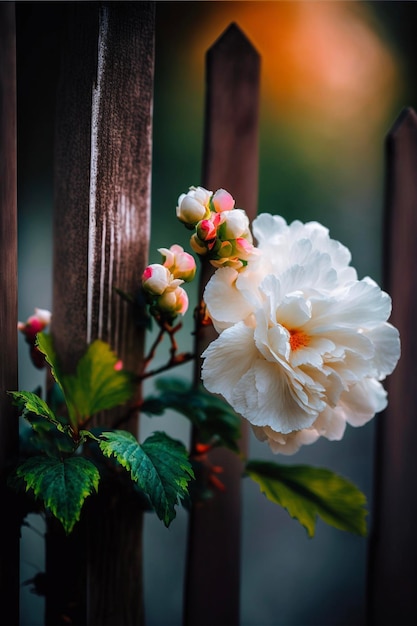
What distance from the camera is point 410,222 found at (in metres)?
0.83

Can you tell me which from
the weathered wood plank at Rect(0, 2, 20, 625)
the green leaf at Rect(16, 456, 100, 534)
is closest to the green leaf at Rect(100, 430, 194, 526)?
the green leaf at Rect(16, 456, 100, 534)

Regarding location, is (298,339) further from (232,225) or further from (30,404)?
(30,404)

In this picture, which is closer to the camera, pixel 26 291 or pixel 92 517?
pixel 92 517

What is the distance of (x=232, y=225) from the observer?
1.81ft

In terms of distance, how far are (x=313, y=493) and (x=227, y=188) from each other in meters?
0.48

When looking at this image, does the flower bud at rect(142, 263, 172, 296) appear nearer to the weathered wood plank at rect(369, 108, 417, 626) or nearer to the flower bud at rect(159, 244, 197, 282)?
the flower bud at rect(159, 244, 197, 282)

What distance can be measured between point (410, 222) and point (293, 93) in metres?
0.49

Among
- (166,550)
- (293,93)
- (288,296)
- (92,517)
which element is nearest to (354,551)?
(166,550)

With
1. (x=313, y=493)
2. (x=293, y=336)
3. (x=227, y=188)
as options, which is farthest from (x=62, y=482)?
(x=227, y=188)

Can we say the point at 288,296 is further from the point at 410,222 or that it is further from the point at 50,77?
the point at 50,77

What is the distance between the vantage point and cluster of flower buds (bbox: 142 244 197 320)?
1.92 feet

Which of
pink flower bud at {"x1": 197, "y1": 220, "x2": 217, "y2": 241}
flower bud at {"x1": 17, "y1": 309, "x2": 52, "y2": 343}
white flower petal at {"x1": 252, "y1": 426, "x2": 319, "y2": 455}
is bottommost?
white flower petal at {"x1": 252, "y1": 426, "x2": 319, "y2": 455}

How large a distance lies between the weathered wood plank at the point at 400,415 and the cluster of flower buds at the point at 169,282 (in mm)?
394

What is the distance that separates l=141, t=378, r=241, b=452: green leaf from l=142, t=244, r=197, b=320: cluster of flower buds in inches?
5.8
